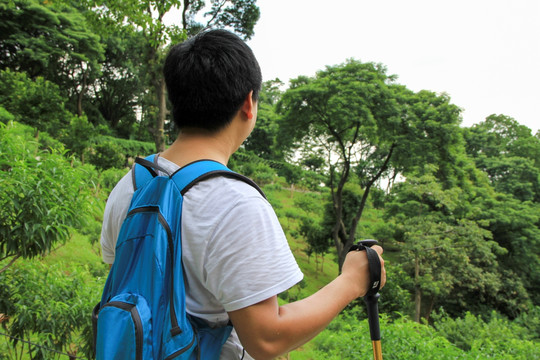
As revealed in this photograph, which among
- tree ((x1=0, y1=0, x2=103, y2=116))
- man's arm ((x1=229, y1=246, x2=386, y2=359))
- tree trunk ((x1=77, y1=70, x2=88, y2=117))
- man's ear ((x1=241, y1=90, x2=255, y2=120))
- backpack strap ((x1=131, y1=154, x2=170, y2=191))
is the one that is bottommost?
man's arm ((x1=229, y1=246, x2=386, y2=359))

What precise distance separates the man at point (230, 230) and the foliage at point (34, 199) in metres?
1.56

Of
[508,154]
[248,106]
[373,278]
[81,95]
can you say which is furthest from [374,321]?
[508,154]

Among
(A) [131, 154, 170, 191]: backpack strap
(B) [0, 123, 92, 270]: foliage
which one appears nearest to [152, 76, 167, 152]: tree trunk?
(B) [0, 123, 92, 270]: foliage

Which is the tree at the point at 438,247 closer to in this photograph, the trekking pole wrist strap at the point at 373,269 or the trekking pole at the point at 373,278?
the trekking pole at the point at 373,278

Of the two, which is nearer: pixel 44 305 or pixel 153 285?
pixel 153 285

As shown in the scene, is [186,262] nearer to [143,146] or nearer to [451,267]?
[451,267]

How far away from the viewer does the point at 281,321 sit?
684 millimetres

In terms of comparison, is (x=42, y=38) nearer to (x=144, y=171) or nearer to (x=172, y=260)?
(x=144, y=171)

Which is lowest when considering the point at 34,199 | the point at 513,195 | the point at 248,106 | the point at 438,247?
the point at 438,247

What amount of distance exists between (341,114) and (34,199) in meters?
10.1

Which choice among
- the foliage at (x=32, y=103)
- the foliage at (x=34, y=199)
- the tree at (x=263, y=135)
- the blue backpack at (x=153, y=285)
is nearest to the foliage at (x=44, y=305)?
the foliage at (x=34, y=199)

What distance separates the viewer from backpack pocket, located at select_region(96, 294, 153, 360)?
66 cm

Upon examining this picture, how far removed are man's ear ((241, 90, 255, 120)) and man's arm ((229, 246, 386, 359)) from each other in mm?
421

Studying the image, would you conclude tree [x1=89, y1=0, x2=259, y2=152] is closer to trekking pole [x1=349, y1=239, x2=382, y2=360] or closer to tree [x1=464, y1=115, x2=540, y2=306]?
trekking pole [x1=349, y1=239, x2=382, y2=360]
